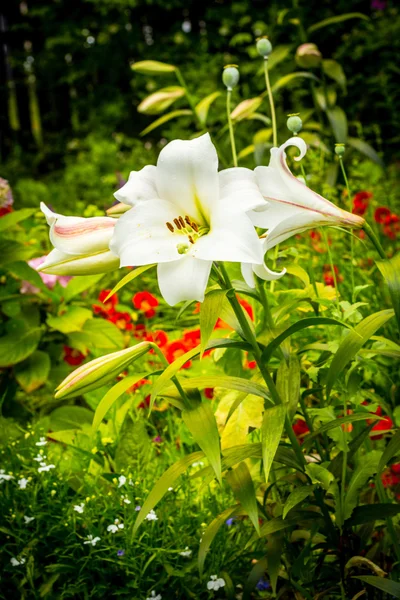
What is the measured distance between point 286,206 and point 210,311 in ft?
0.57

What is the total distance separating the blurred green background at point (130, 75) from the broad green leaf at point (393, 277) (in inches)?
105

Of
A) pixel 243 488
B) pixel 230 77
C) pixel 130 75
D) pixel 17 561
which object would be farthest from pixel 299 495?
pixel 130 75

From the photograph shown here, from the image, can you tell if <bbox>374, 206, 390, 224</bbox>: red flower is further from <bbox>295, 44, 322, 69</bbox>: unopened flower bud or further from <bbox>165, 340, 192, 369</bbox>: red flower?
<bbox>165, 340, 192, 369</bbox>: red flower

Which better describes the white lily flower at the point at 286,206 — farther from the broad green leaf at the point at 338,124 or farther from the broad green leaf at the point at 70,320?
the broad green leaf at the point at 338,124

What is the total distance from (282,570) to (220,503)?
19 cm

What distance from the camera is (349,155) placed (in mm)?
3186

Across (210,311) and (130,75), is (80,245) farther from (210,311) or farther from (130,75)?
(130,75)

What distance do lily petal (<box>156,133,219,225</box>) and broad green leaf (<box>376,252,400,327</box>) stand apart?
0.26 meters

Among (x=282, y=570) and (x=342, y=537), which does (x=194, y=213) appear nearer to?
(x=342, y=537)

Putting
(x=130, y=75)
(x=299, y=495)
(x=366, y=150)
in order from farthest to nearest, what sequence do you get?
(x=130, y=75)
(x=366, y=150)
(x=299, y=495)

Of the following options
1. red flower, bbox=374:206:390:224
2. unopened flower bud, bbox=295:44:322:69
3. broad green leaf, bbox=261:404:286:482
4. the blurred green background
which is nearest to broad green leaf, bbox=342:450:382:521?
broad green leaf, bbox=261:404:286:482

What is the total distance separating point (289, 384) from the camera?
1.11 m

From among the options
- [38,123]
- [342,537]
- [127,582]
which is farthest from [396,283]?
[38,123]

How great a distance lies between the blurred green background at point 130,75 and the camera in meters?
4.97
